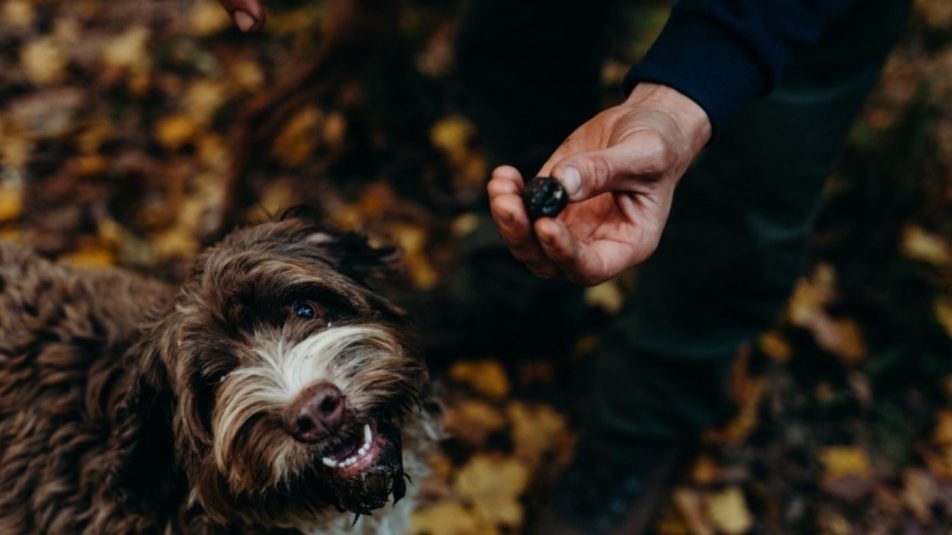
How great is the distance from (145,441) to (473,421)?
1.74m

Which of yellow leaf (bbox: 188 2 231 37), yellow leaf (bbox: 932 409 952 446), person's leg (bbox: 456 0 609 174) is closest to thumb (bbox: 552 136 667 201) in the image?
person's leg (bbox: 456 0 609 174)

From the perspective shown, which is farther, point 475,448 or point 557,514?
point 475,448

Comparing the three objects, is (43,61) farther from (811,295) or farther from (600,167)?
(811,295)

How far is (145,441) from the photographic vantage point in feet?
7.59

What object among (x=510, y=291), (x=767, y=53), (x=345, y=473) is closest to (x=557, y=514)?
(x=510, y=291)

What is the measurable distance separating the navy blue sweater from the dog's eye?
3.52 ft

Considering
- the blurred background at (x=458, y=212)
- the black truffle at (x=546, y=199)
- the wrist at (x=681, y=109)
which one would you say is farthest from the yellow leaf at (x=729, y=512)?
the black truffle at (x=546, y=199)

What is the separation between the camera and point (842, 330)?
400 cm

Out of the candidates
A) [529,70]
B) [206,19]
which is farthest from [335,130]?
[529,70]

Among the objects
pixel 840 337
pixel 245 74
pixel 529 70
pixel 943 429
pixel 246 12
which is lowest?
pixel 943 429

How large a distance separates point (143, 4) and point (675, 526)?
172 inches

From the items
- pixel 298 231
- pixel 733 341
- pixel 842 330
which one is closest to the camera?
pixel 298 231

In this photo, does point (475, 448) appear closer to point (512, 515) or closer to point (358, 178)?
point (512, 515)

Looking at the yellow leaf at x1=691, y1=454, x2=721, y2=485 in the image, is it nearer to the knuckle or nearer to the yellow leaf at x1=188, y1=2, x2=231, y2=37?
the knuckle
